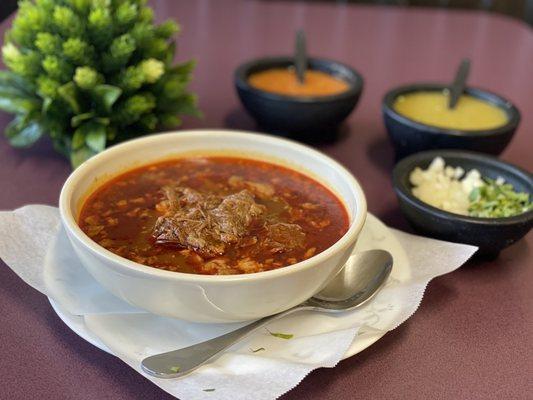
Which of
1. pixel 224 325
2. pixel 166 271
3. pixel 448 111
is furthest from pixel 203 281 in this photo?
pixel 448 111

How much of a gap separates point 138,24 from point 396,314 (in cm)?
98

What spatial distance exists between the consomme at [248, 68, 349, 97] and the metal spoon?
848mm

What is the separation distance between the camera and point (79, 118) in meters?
1.57

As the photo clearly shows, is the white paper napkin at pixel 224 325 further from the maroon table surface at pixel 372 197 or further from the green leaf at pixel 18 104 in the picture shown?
the green leaf at pixel 18 104

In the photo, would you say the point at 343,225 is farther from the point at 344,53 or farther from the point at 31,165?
the point at 344,53

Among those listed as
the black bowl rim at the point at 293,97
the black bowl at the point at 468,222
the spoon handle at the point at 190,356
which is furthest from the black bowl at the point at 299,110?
the spoon handle at the point at 190,356

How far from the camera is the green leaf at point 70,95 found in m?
1.54

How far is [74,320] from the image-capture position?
1082mm

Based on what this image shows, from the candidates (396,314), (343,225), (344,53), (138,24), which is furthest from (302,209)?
(344,53)

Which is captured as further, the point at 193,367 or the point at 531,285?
the point at 531,285

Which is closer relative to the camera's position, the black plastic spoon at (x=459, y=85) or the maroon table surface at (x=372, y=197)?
the maroon table surface at (x=372, y=197)

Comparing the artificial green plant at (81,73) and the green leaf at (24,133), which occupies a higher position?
the artificial green plant at (81,73)

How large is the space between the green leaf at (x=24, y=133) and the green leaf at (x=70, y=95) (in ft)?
0.42

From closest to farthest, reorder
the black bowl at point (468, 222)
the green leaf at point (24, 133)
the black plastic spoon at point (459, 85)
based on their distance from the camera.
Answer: the black bowl at point (468, 222)
the green leaf at point (24, 133)
the black plastic spoon at point (459, 85)
